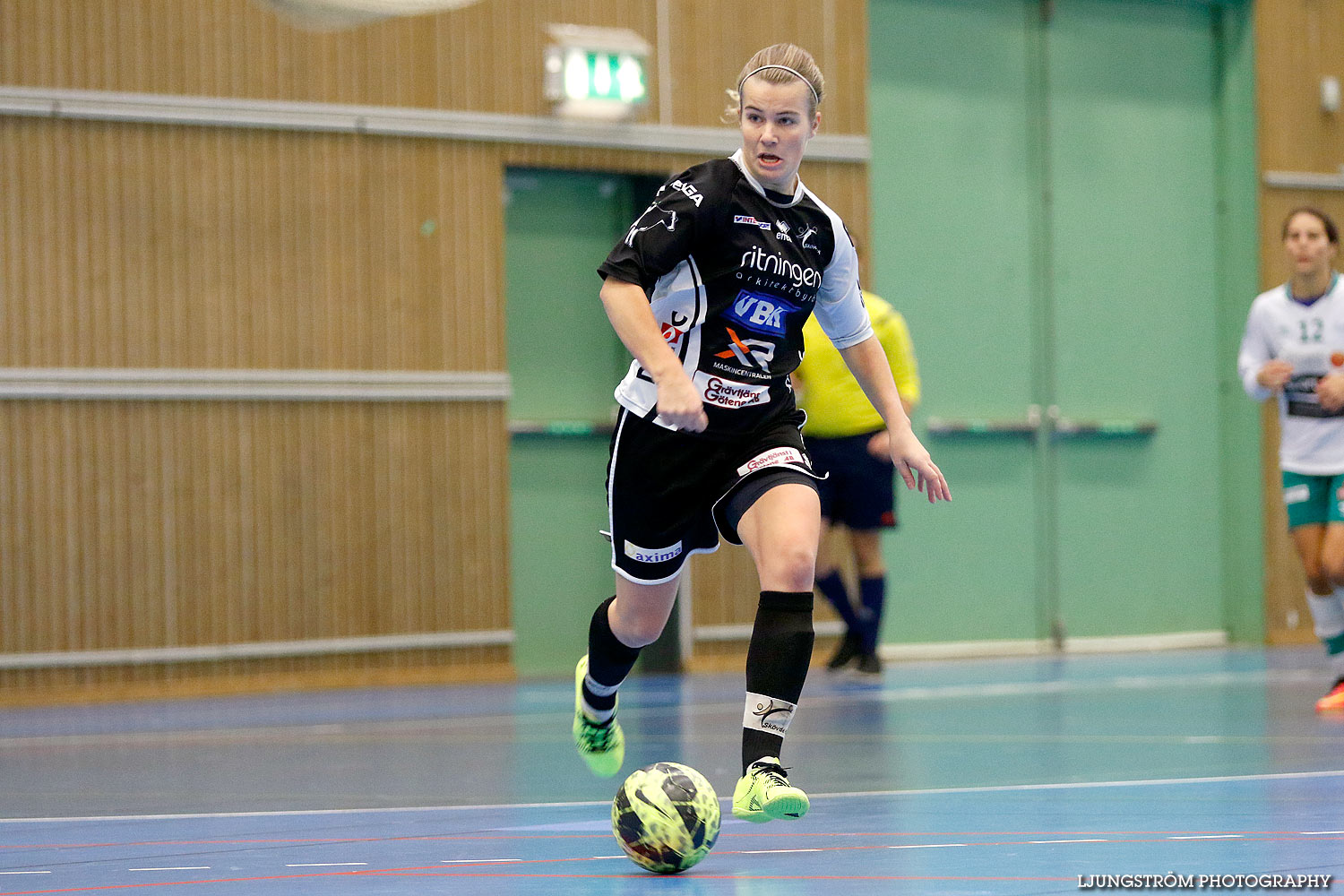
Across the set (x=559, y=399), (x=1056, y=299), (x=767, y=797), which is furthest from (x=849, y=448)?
(x=767, y=797)

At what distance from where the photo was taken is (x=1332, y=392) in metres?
6.62

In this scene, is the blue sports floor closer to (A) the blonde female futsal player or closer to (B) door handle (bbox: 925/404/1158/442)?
(A) the blonde female futsal player

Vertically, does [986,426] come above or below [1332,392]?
below

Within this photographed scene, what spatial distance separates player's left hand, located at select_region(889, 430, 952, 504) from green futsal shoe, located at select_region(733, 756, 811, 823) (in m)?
0.86

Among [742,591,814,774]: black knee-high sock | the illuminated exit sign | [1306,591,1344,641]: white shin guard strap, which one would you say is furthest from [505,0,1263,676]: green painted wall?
[742,591,814,774]: black knee-high sock

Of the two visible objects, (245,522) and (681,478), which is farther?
(245,522)

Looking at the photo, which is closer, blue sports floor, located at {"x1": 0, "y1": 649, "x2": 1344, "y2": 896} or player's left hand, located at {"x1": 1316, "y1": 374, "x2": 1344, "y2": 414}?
blue sports floor, located at {"x1": 0, "y1": 649, "x2": 1344, "y2": 896}

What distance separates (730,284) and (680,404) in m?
0.54

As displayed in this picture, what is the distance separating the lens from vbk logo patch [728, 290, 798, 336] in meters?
3.90

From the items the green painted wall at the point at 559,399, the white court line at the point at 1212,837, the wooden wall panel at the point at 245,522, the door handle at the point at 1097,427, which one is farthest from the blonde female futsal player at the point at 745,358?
the door handle at the point at 1097,427

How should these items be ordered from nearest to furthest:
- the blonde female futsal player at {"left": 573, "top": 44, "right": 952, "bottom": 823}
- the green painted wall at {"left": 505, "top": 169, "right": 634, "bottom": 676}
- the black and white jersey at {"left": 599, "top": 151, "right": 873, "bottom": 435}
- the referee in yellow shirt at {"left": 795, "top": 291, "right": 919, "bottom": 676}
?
the blonde female futsal player at {"left": 573, "top": 44, "right": 952, "bottom": 823} → the black and white jersey at {"left": 599, "top": 151, "right": 873, "bottom": 435} → the referee in yellow shirt at {"left": 795, "top": 291, "right": 919, "bottom": 676} → the green painted wall at {"left": 505, "top": 169, "right": 634, "bottom": 676}

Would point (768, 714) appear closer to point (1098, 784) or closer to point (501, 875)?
point (501, 875)

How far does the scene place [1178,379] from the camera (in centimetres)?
1241

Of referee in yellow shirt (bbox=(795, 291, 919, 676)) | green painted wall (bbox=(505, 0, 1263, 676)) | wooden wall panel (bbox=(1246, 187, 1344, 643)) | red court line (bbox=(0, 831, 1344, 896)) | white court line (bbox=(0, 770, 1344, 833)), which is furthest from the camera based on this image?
wooden wall panel (bbox=(1246, 187, 1344, 643))
